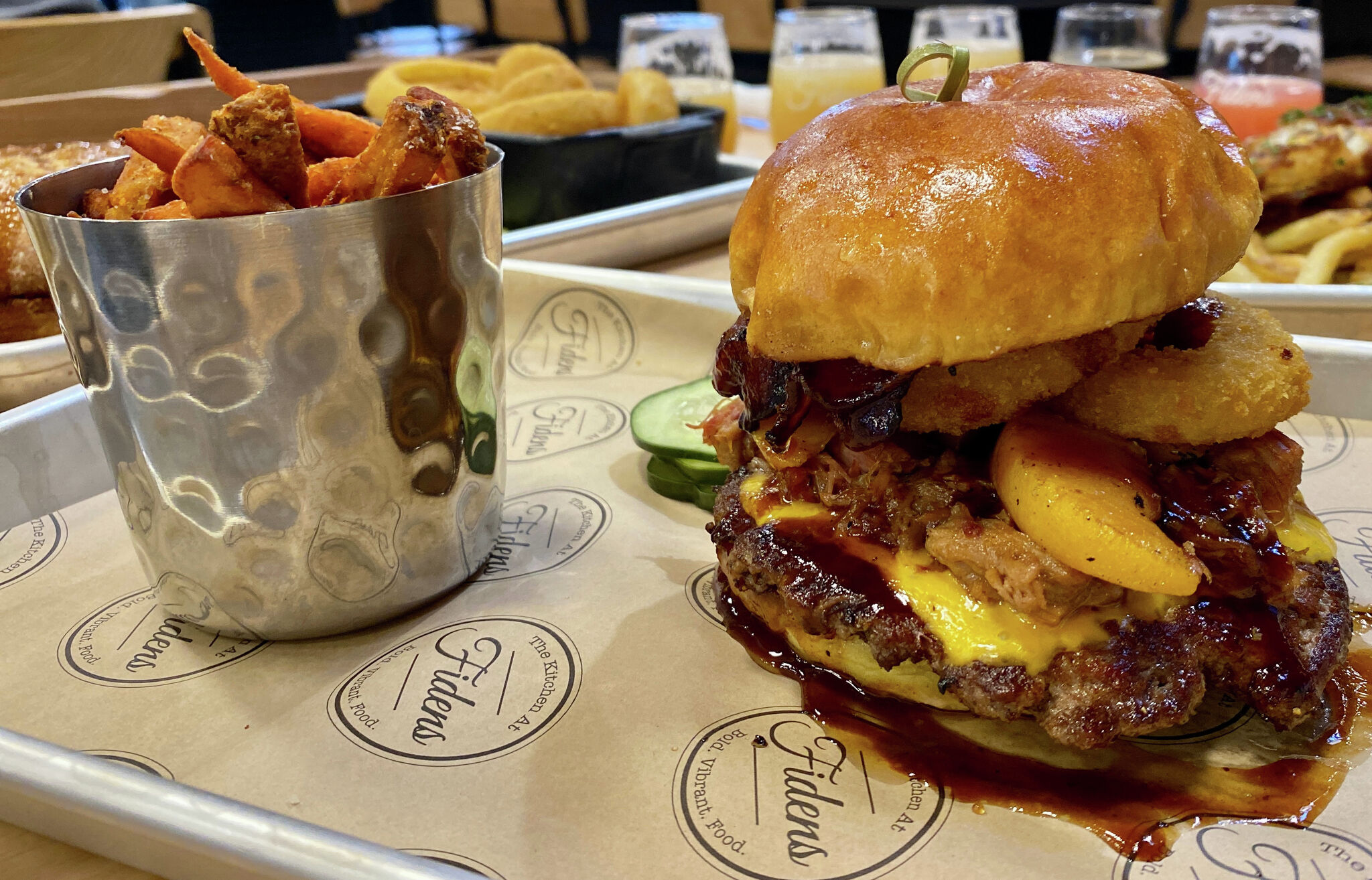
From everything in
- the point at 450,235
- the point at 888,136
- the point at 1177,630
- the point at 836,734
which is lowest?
the point at 836,734

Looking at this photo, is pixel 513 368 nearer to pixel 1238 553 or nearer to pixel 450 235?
pixel 450 235

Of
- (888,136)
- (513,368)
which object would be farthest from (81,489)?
(888,136)

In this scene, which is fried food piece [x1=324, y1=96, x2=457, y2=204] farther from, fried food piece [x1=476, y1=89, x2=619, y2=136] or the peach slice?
fried food piece [x1=476, y1=89, x2=619, y2=136]

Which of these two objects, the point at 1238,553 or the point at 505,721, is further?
the point at 505,721

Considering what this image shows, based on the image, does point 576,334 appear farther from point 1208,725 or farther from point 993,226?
point 1208,725

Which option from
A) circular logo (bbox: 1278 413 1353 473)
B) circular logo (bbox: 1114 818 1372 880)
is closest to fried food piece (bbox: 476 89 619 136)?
circular logo (bbox: 1278 413 1353 473)

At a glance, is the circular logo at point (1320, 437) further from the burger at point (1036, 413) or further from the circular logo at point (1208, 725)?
the circular logo at point (1208, 725)
